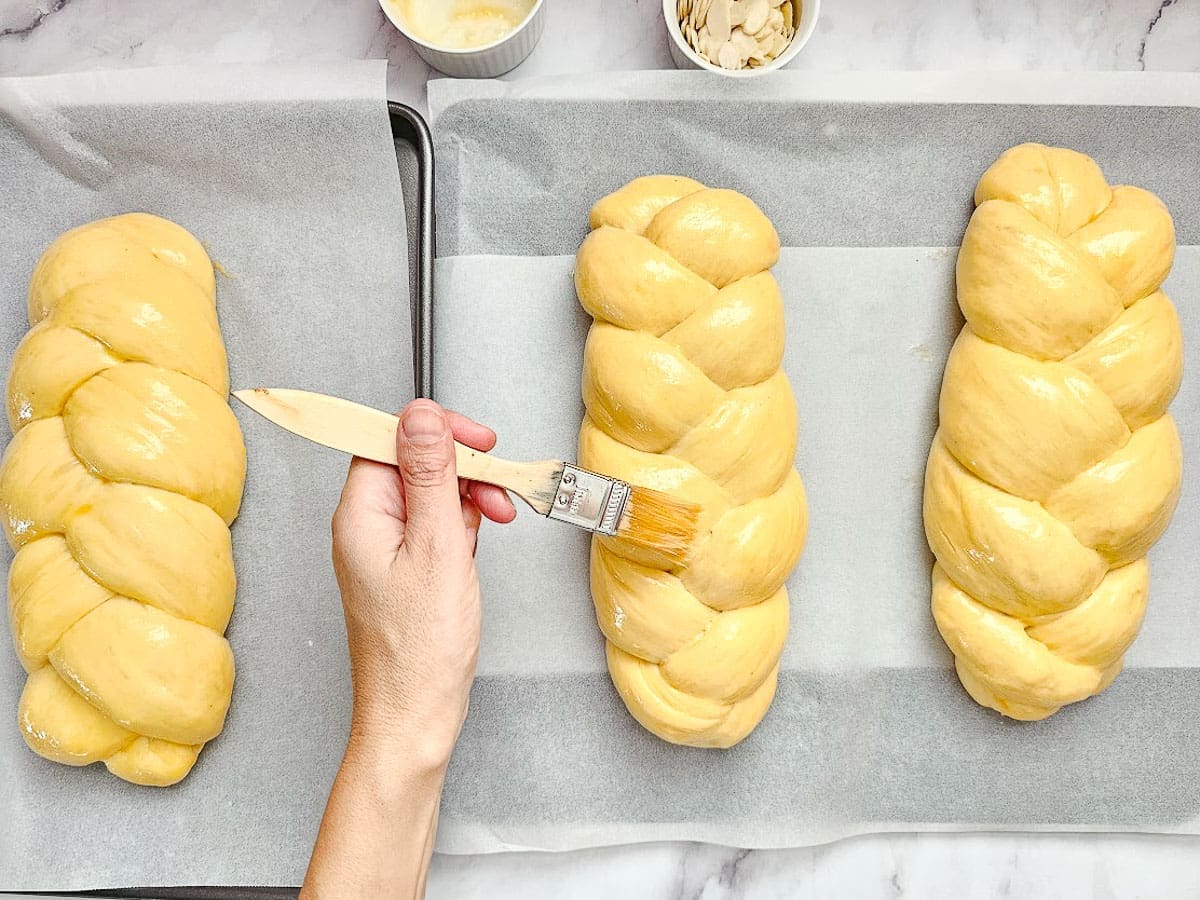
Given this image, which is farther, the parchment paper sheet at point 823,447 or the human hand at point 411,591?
the parchment paper sheet at point 823,447

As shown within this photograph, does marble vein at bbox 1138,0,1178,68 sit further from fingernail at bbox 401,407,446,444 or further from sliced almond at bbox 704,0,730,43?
fingernail at bbox 401,407,446,444

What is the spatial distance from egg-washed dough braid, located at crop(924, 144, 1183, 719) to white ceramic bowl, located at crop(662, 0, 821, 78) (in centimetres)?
40

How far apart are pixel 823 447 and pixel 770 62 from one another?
0.64 meters

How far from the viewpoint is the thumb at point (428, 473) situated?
110cm

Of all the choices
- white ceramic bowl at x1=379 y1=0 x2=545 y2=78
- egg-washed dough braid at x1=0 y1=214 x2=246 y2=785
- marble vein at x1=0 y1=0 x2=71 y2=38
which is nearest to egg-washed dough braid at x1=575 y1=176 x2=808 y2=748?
white ceramic bowl at x1=379 y1=0 x2=545 y2=78

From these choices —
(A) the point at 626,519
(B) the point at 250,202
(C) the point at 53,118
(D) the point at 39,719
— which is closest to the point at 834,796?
(A) the point at 626,519

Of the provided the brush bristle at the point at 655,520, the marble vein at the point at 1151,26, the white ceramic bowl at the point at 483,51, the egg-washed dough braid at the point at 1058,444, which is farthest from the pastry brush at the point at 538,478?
the marble vein at the point at 1151,26

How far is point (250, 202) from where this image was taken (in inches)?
59.2

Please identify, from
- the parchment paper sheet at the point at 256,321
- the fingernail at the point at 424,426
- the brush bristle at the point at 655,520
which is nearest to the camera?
the fingernail at the point at 424,426

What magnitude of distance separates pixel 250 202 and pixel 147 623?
0.70m

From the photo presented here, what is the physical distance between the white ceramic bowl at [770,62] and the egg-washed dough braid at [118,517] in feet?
2.93

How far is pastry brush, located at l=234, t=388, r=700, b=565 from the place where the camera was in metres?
1.13

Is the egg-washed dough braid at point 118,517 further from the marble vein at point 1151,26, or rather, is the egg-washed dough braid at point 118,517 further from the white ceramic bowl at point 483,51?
the marble vein at point 1151,26

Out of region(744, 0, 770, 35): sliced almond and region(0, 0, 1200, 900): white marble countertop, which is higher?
region(744, 0, 770, 35): sliced almond
